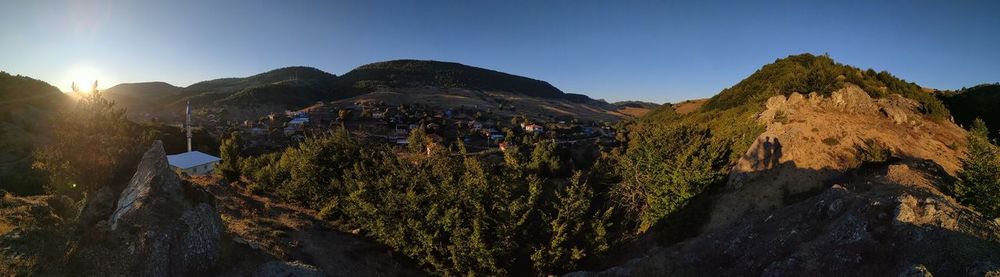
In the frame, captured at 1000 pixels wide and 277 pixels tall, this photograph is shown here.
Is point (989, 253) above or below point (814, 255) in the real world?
above

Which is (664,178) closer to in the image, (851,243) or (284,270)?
(851,243)

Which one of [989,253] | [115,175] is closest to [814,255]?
[989,253]

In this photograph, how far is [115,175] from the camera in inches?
669

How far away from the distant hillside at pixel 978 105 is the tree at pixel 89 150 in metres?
54.3

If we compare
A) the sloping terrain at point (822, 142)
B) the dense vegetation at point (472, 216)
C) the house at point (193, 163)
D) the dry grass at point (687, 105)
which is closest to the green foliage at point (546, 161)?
the dense vegetation at point (472, 216)

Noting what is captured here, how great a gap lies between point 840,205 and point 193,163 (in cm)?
5225

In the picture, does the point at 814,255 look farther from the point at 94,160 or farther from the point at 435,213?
the point at 94,160

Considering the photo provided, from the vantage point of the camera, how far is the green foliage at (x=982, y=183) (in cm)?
1664

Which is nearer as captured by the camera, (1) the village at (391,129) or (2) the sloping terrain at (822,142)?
(2) the sloping terrain at (822,142)

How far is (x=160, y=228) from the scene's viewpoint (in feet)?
45.2

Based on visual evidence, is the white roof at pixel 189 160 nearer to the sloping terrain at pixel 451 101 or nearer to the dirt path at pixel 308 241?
the dirt path at pixel 308 241

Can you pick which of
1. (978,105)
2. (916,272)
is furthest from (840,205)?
(978,105)

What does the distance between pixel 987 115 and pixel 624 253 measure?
113 ft

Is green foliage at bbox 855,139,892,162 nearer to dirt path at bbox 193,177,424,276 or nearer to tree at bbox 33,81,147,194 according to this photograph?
dirt path at bbox 193,177,424,276
